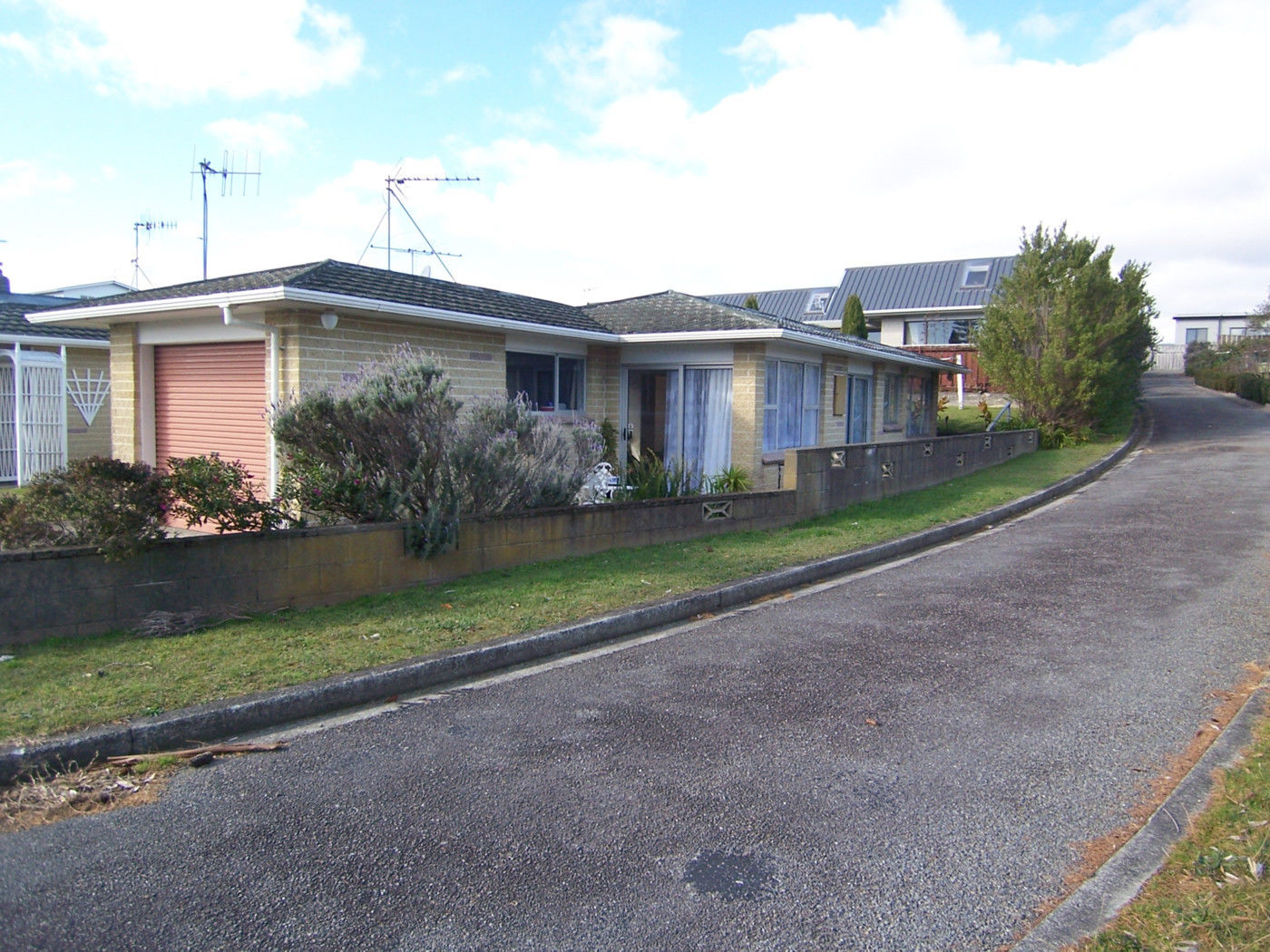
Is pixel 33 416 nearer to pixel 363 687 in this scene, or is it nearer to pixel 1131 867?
pixel 363 687

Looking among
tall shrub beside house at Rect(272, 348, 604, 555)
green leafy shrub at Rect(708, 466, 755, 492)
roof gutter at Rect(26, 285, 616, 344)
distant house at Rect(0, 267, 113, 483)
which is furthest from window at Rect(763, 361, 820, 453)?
distant house at Rect(0, 267, 113, 483)

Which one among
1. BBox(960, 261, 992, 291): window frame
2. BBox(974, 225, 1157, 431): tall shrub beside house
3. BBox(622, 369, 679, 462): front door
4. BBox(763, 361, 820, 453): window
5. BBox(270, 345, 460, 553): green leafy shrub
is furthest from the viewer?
BBox(960, 261, 992, 291): window frame

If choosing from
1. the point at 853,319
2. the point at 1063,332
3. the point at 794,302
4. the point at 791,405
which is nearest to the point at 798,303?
the point at 794,302

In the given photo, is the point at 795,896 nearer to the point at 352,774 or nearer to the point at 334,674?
the point at 352,774

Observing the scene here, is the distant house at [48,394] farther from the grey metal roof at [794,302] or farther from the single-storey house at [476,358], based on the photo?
the grey metal roof at [794,302]

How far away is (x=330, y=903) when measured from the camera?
11.6 feet

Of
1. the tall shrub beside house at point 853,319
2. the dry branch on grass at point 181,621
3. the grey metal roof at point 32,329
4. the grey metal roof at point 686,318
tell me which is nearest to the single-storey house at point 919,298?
the tall shrub beside house at point 853,319

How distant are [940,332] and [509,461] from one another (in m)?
36.3

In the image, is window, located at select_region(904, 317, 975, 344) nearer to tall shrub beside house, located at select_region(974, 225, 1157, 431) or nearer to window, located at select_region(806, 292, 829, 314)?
window, located at select_region(806, 292, 829, 314)

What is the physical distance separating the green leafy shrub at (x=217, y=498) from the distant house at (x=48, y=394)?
9.73 metres

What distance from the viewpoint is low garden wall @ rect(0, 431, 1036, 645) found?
20.9 ft

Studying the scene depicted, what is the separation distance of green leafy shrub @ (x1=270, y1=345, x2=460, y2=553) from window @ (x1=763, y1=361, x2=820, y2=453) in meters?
7.90

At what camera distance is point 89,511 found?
654 centimetres

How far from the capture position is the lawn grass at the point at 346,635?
5.40 meters
